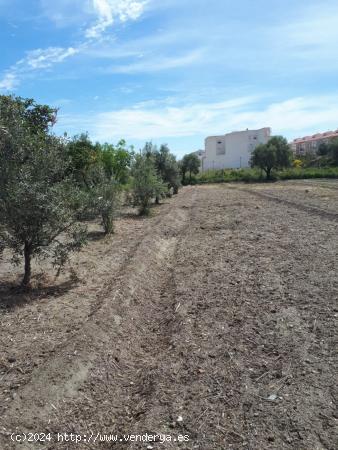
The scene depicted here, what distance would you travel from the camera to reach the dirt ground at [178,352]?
3924mm

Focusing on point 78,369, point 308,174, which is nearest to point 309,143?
point 308,174

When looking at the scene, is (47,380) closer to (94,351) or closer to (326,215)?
(94,351)

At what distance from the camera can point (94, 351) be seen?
5.45 meters

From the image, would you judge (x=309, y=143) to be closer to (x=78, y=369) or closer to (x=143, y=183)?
(x=143, y=183)

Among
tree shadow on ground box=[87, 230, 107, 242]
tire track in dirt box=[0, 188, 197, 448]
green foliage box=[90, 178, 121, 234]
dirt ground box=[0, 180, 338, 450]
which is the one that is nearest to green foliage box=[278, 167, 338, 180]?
green foliage box=[90, 178, 121, 234]

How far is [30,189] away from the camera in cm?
720

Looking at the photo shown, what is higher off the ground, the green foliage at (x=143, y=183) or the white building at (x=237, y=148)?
the white building at (x=237, y=148)

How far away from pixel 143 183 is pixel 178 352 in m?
18.2

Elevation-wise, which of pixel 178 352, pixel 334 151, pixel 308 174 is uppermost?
pixel 334 151

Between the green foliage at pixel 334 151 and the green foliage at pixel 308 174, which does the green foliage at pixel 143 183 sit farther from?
the green foliage at pixel 334 151

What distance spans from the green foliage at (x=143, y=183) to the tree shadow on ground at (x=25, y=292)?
14897mm

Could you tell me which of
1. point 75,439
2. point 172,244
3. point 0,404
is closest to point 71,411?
point 75,439

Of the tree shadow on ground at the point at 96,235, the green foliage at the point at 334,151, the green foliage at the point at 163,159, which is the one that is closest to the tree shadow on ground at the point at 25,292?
the tree shadow on ground at the point at 96,235

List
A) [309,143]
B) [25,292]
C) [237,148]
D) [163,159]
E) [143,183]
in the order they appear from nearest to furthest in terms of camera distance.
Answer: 1. [25,292]
2. [143,183]
3. [163,159]
4. [237,148]
5. [309,143]
